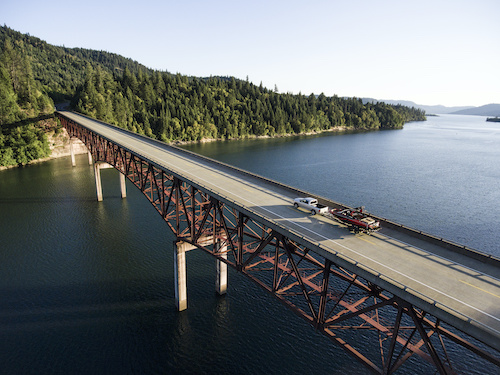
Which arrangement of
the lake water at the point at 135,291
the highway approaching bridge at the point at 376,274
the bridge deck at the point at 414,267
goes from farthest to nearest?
the lake water at the point at 135,291 < the highway approaching bridge at the point at 376,274 < the bridge deck at the point at 414,267

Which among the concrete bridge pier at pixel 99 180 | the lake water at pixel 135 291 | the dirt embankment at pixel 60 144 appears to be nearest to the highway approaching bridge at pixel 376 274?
the lake water at pixel 135 291

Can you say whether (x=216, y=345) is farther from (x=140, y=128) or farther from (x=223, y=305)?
(x=140, y=128)

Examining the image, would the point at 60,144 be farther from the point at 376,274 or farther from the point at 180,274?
the point at 376,274

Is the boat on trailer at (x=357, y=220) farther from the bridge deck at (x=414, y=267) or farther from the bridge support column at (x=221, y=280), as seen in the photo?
the bridge support column at (x=221, y=280)

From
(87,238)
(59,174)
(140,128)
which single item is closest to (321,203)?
(87,238)

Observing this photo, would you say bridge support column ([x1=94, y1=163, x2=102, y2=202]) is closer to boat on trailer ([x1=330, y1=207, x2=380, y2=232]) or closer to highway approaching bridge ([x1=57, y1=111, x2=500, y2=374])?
highway approaching bridge ([x1=57, y1=111, x2=500, y2=374])

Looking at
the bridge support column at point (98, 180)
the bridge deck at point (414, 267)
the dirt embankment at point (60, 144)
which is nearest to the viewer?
the bridge deck at point (414, 267)

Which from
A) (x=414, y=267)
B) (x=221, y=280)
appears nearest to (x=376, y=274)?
(x=414, y=267)
